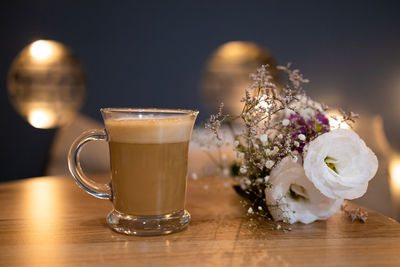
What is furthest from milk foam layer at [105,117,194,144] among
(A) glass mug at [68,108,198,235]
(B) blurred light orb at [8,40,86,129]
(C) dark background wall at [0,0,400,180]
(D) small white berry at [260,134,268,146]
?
(B) blurred light orb at [8,40,86,129]

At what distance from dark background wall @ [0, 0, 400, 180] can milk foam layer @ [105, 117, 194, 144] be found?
8.66 feet

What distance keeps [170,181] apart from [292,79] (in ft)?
1.08

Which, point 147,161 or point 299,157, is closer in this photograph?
point 147,161

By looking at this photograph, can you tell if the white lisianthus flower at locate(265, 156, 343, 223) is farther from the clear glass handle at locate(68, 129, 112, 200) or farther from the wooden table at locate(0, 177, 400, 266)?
the clear glass handle at locate(68, 129, 112, 200)

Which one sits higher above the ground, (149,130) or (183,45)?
(183,45)

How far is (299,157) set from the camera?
829 millimetres

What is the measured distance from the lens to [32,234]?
69 centimetres

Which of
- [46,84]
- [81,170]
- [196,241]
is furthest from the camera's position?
[46,84]

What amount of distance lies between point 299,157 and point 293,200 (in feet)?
0.32

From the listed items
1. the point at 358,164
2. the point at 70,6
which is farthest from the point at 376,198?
the point at 70,6

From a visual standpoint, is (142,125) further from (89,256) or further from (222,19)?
(222,19)

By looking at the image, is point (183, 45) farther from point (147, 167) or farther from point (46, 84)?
point (147, 167)

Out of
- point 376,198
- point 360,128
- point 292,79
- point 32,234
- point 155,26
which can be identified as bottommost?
point 376,198

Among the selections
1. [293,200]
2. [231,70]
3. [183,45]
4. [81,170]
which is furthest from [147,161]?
[231,70]
